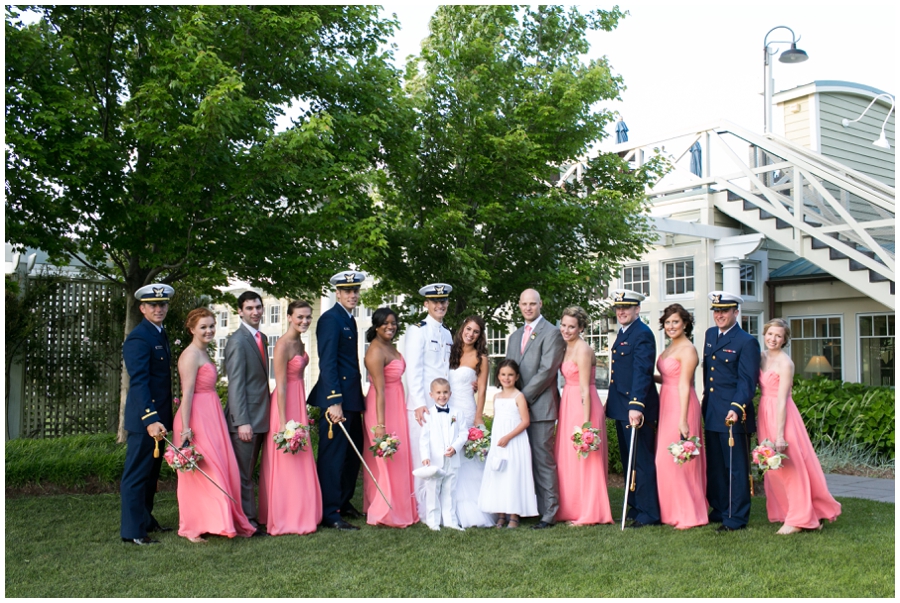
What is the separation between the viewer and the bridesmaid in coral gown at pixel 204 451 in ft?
19.5

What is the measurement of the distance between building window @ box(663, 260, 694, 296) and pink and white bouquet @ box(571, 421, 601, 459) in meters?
9.06

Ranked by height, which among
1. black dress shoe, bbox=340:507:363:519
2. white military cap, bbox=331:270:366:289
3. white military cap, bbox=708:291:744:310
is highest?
white military cap, bbox=331:270:366:289

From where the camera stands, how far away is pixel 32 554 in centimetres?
562

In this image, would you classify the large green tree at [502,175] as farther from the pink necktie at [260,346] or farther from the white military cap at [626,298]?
the pink necktie at [260,346]

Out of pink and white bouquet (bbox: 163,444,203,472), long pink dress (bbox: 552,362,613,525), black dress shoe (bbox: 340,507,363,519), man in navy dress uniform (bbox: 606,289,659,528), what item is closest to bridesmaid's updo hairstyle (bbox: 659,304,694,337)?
man in navy dress uniform (bbox: 606,289,659,528)

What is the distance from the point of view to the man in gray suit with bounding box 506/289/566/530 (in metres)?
6.65

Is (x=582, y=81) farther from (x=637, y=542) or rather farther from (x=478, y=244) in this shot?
(x=637, y=542)

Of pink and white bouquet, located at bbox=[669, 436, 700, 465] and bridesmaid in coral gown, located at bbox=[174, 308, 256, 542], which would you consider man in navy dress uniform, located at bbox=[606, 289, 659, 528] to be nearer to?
pink and white bouquet, located at bbox=[669, 436, 700, 465]

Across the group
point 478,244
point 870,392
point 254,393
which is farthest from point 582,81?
point 254,393

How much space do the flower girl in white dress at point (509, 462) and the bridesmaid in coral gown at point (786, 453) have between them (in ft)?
5.97

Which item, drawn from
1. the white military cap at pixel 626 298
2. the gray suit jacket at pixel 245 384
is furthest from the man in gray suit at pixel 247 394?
the white military cap at pixel 626 298

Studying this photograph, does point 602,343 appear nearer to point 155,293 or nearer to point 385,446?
point 385,446

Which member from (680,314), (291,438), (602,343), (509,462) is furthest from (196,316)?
(602,343)

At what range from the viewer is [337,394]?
6418 millimetres
